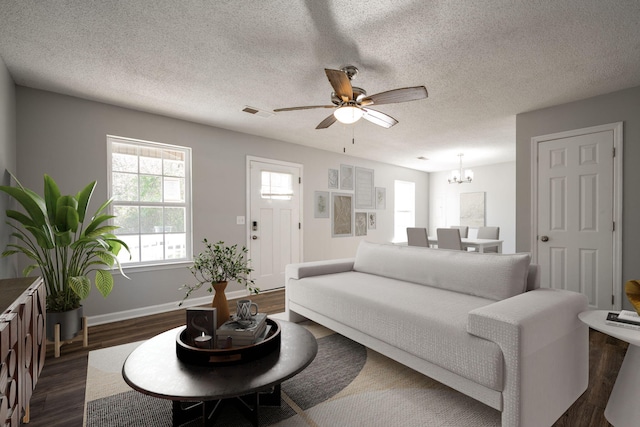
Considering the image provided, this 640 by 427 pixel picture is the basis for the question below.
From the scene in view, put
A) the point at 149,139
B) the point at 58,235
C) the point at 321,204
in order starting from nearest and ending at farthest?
the point at 58,235, the point at 149,139, the point at 321,204

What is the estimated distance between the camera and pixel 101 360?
7.86ft

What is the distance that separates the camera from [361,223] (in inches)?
249

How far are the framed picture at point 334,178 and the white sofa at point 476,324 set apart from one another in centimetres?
299

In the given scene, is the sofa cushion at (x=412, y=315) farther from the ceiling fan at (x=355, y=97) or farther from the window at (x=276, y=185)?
the window at (x=276, y=185)

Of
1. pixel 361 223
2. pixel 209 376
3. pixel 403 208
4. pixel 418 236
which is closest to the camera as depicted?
pixel 209 376

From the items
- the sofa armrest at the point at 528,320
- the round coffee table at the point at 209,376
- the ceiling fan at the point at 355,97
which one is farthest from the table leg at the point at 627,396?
the ceiling fan at the point at 355,97

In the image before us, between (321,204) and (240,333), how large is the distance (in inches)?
158

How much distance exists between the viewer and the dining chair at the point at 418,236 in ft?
15.2

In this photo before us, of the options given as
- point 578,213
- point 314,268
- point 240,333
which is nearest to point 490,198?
point 578,213

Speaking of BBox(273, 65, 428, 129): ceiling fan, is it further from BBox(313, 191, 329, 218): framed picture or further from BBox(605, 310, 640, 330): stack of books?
BBox(313, 191, 329, 218): framed picture

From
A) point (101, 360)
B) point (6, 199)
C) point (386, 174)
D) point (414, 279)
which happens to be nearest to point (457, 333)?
point (414, 279)

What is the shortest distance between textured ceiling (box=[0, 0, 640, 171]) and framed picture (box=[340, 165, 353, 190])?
236 cm

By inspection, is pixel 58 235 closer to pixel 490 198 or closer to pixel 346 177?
pixel 346 177

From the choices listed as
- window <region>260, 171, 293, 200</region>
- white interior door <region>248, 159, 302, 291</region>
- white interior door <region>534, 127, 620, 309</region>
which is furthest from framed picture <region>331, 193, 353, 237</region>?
white interior door <region>534, 127, 620, 309</region>
